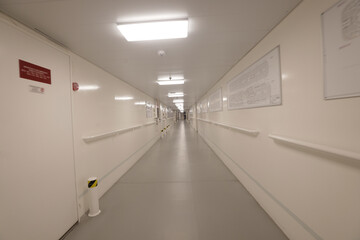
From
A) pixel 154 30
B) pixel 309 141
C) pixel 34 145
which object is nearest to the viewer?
pixel 309 141

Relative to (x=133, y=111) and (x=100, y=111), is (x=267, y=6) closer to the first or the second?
(x=100, y=111)

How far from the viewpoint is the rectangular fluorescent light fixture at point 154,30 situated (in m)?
1.53

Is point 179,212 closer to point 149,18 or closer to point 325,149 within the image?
point 325,149

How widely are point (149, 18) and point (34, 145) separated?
1825mm

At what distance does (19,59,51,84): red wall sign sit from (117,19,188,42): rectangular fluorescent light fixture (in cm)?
101

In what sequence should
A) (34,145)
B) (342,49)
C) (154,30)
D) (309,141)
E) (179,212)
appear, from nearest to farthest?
1. (342,49)
2. (309,141)
3. (34,145)
4. (154,30)
5. (179,212)

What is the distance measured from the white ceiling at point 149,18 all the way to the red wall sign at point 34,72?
1.46 feet

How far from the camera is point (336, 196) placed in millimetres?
1066

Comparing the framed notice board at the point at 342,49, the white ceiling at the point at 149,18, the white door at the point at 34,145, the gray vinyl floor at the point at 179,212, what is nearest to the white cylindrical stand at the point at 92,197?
the gray vinyl floor at the point at 179,212

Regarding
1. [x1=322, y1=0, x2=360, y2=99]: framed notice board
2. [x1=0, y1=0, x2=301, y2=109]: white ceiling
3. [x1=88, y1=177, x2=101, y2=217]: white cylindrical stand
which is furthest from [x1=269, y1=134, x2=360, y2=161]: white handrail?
[x1=88, y1=177, x2=101, y2=217]: white cylindrical stand

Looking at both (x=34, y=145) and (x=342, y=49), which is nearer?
(x=342, y=49)

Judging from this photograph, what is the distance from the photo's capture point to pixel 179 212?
6.75 ft

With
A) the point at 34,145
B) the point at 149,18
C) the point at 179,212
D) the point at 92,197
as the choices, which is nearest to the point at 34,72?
the point at 34,145

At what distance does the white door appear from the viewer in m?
1.22
